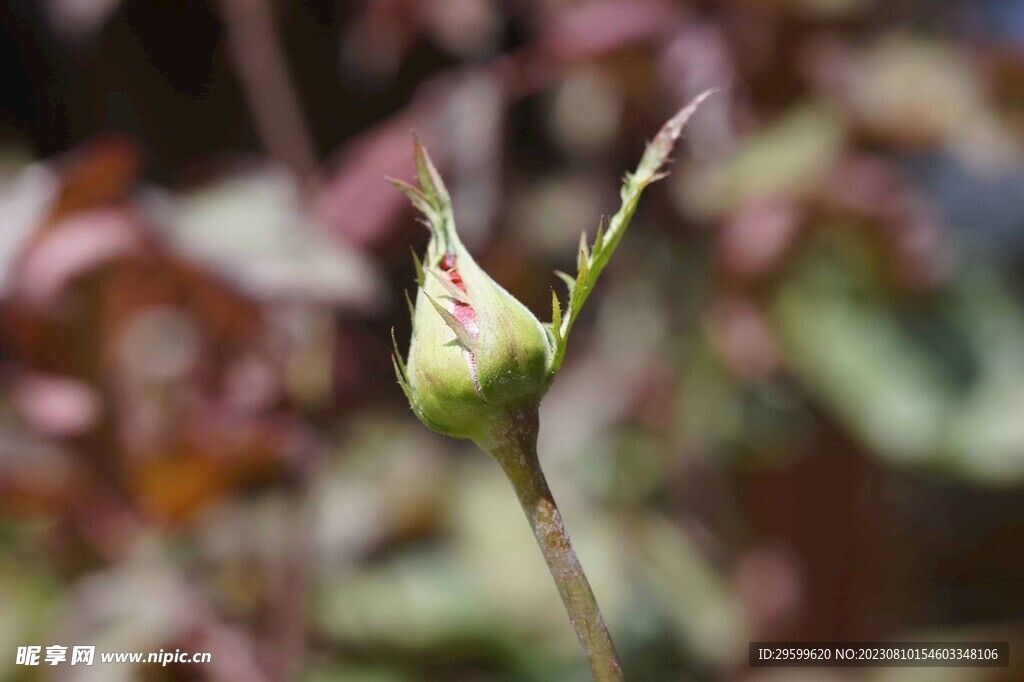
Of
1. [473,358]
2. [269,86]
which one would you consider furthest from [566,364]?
[473,358]

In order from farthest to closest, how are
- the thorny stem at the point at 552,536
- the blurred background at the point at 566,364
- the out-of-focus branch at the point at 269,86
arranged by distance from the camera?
the out-of-focus branch at the point at 269,86 → the blurred background at the point at 566,364 → the thorny stem at the point at 552,536

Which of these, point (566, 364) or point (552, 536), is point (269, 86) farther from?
point (552, 536)

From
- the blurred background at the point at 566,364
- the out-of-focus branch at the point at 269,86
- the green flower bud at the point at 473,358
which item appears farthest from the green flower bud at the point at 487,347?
the out-of-focus branch at the point at 269,86

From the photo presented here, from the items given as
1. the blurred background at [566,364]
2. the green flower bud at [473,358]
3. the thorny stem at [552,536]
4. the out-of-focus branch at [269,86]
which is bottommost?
the thorny stem at [552,536]

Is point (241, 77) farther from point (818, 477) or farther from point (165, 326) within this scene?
point (818, 477)

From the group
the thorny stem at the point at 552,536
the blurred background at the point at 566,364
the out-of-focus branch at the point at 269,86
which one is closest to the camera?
the thorny stem at the point at 552,536

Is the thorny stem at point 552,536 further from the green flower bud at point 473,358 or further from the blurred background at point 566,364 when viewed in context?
the blurred background at point 566,364

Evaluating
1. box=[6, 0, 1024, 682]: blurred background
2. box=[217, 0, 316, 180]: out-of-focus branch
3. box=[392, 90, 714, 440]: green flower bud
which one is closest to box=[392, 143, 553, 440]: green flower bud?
box=[392, 90, 714, 440]: green flower bud

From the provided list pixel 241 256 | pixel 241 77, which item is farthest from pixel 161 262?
pixel 241 77
